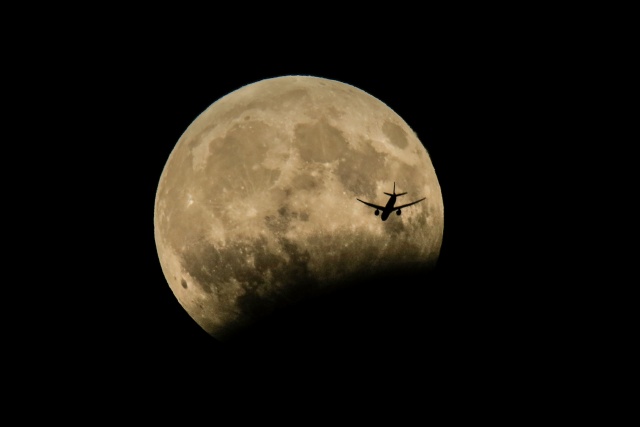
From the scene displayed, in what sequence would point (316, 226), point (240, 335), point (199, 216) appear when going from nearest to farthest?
point (316, 226) < point (199, 216) < point (240, 335)

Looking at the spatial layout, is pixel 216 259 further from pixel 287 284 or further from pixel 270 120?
pixel 270 120

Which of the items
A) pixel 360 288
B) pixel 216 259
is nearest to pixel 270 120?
pixel 216 259

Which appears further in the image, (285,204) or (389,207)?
(389,207)

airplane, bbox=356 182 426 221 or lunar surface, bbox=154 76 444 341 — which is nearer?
lunar surface, bbox=154 76 444 341

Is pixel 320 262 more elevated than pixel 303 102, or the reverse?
pixel 303 102

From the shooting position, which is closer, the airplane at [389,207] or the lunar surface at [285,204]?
the lunar surface at [285,204]

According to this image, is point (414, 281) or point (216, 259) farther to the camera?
point (414, 281)

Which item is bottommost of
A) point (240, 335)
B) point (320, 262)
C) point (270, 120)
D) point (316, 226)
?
point (240, 335)

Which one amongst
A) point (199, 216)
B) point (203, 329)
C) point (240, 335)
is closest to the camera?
point (199, 216)
